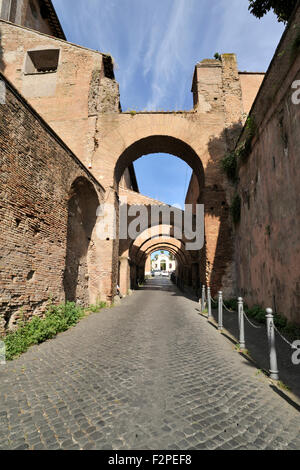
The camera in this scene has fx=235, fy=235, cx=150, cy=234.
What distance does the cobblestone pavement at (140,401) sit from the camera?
210 cm

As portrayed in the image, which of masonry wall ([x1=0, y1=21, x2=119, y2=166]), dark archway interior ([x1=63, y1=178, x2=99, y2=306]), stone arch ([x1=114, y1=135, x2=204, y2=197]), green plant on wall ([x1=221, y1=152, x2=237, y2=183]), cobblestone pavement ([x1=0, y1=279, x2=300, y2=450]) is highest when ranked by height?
→ masonry wall ([x1=0, y1=21, x2=119, y2=166])

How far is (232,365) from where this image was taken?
150 inches

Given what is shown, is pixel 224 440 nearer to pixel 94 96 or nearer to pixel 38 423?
pixel 38 423

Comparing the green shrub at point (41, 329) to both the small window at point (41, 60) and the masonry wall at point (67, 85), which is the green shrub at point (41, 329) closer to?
the masonry wall at point (67, 85)

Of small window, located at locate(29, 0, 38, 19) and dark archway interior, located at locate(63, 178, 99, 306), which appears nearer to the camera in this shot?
dark archway interior, located at locate(63, 178, 99, 306)

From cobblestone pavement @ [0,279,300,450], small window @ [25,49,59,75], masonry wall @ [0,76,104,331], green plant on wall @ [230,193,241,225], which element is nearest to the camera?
cobblestone pavement @ [0,279,300,450]

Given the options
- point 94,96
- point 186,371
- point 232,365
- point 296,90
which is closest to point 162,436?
point 186,371

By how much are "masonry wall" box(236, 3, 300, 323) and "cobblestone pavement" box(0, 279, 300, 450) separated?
2.76 m

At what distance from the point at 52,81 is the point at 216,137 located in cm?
952

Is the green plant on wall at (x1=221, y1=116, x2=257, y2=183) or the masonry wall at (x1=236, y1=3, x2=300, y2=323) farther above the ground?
the green plant on wall at (x1=221, y1=116, x2=257, y2=183)

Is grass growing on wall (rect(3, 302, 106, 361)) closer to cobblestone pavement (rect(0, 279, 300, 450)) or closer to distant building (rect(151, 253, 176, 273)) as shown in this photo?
cobblestone pavement (rect(0, 279, 300, 450))

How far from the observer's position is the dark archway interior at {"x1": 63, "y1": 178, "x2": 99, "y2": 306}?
332 inches

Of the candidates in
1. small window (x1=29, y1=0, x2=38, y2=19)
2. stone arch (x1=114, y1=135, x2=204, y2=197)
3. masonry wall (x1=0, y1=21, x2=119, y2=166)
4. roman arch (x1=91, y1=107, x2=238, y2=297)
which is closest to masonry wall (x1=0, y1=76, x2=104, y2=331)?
roman arch (x1=91, y1=107, x2=238, y2=297)

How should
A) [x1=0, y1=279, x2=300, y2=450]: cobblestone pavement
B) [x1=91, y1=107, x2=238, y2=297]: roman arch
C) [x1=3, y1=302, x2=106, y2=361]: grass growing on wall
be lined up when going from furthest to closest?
[x1=91, y1=107, x2=238, y2=297]: roman arch → [x1=3, y1=302, x2=106, y2=361]: grass growing on wall → [x1=0, y1=279, x2=300, y2=450]: cobblestone pavement
